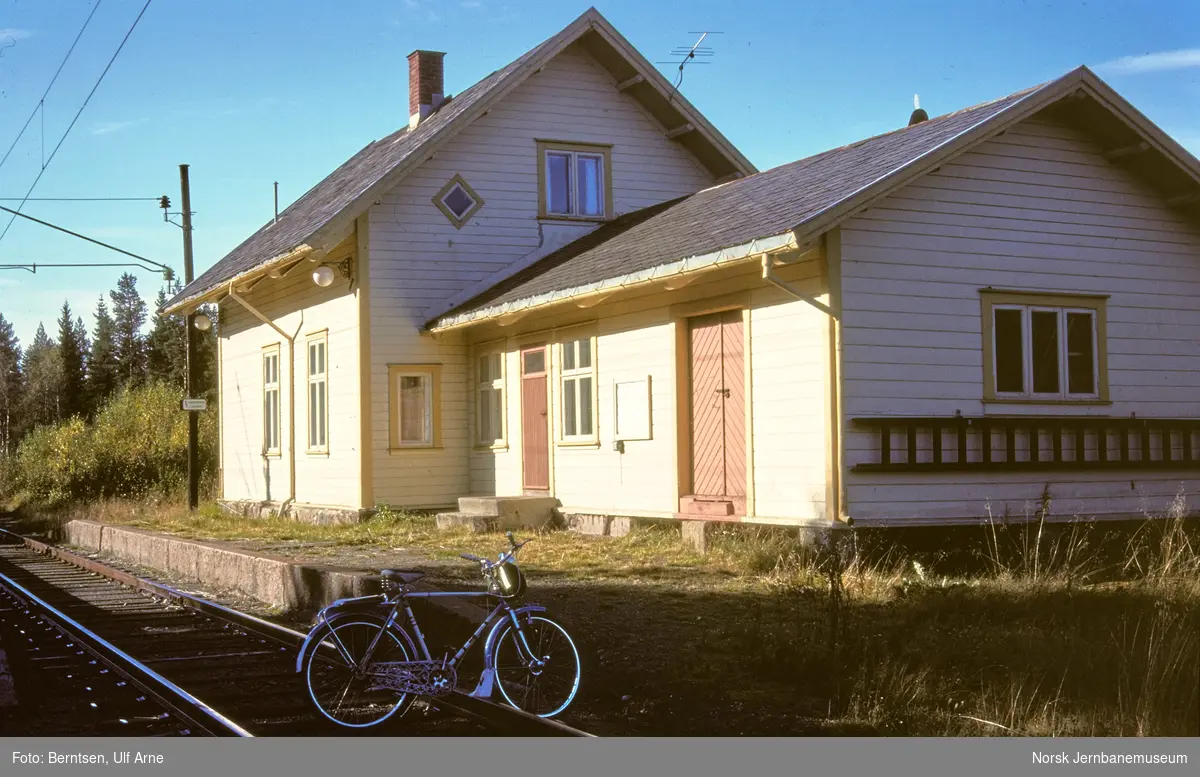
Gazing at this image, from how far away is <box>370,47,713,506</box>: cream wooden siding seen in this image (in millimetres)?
20234

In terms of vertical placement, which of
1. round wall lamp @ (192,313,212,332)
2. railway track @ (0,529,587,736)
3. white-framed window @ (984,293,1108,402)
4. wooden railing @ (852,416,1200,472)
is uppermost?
round wall lamp @ (192,313,212,332)

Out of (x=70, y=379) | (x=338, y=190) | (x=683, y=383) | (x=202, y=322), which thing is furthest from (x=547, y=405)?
(x=70, y=379)

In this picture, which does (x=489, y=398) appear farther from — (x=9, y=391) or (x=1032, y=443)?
(x=9, y=391)

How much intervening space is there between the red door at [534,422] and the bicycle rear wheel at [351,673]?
11332 millimetres

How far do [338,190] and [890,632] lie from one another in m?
16.7

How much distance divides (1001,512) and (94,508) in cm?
1957

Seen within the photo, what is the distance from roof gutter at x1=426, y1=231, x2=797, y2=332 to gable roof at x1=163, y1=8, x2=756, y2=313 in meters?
2.24

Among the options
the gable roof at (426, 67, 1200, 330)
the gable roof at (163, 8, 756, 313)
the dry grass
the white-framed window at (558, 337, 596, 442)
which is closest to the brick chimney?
the gable roof at (163, 8, 756, 313)

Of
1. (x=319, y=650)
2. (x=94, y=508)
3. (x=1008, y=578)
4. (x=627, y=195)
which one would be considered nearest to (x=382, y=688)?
(x=319, y=650)

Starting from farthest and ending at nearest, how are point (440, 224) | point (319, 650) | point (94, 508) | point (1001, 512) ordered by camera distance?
point (94, 508) → point (440, 224) → point (1001, 512) → point (319, 650)

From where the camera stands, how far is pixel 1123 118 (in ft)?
46.2

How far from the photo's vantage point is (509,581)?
288 inches

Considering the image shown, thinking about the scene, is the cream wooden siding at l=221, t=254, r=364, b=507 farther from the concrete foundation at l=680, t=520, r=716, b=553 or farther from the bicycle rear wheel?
the bicycle rear wheel

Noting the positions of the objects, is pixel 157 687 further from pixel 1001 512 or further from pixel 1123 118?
pixel 1123 118
